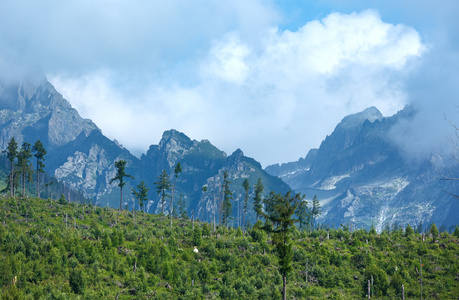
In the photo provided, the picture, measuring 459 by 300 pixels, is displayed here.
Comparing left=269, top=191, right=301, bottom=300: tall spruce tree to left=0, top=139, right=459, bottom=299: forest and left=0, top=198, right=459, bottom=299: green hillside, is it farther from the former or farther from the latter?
left=0, top=198, right=459, bottom=299: green hillside

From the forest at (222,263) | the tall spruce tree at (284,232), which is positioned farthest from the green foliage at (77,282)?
the tall spruce tree at (284,232)

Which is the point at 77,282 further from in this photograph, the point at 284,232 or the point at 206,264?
the point at 284,232

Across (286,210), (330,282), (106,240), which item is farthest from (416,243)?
(106,240)

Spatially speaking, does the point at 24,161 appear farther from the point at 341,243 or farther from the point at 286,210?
the point at 286,210

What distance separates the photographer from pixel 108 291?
210 ft

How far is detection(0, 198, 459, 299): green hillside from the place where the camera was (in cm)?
6525

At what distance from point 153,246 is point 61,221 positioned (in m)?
31.4

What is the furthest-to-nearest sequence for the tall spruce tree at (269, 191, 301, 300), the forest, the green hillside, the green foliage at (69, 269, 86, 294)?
1. the green hillside
2. the forest
3. the green foliage at (69, 269, 86, 294)
4. the tall spruce tree at (269, 191, 301, 300)

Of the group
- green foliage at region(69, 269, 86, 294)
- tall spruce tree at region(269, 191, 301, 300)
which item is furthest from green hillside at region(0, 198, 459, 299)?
tall spruce tree at region(269, 191, 301, 300)

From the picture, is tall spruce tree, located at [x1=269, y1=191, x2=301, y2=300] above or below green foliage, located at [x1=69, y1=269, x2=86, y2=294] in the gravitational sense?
above

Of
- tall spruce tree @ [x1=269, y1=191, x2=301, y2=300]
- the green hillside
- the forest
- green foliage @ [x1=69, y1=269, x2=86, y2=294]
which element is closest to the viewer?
tall spruce tree @ [x1=269, y1=191, x2=301, y2=300]

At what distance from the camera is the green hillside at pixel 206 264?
65250 mm

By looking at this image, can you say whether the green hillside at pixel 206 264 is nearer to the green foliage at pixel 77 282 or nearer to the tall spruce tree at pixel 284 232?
the green foliage at pixel 77 282

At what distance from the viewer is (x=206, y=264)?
79.3 meters
